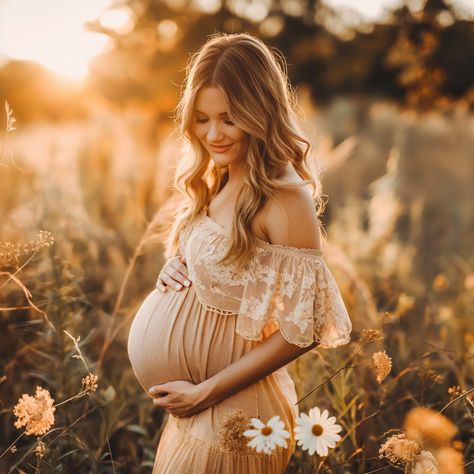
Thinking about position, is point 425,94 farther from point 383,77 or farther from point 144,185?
point 383,77

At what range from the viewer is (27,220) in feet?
13.1

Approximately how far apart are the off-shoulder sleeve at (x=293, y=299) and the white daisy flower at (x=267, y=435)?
37cm

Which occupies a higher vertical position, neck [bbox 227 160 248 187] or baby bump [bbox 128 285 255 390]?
neck [bbox 227 160 248 187]

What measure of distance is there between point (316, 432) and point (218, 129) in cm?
101

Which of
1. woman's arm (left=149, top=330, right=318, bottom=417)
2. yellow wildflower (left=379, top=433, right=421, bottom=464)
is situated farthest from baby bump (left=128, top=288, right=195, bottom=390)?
yellow wildflower (left=379, top=433, right=421, bottom=464)

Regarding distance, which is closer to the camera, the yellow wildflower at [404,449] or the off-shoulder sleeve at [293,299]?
the yellow wildflower at [404,449]

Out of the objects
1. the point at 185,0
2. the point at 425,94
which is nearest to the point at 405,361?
the point at 425,94

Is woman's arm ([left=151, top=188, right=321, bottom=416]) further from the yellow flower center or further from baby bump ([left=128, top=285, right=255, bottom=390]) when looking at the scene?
the yellow flower center

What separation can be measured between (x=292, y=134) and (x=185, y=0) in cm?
2341

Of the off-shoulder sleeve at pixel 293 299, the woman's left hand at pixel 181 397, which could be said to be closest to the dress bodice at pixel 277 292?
the off-shoulder sleeve at pixel 293 299

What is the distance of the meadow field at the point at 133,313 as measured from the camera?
236 cm

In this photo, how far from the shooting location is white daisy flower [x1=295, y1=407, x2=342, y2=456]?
1.74m

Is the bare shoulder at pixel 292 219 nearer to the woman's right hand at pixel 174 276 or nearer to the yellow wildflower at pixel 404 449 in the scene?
the woman's right hand at pixel 174 276

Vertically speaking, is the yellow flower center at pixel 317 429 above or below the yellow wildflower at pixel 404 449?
above
